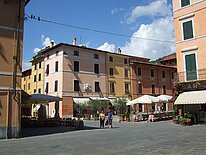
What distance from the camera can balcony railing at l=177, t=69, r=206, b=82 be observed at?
75.4ft

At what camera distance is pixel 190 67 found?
79.7 ft

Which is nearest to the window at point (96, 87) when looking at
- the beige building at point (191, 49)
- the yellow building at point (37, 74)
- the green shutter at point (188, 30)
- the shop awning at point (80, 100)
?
the shop awning at point (80, 100)

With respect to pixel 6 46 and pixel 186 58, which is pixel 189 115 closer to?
pixel 186 58

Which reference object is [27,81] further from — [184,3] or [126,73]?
[184,3]

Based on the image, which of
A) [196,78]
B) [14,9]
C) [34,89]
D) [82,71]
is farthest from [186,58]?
[34,89]

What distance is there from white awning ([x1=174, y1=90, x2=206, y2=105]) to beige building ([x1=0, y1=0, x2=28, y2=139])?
1404 cm

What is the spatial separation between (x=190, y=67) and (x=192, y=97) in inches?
127

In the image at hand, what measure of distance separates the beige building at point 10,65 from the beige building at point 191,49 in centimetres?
1407

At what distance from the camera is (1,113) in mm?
15742

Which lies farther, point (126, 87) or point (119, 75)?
point (126, 87)

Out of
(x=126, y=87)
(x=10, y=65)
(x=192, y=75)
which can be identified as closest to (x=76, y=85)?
(x=126, y=87)

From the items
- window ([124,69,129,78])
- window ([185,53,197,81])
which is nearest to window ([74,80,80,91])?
window ([124,69,129,78])

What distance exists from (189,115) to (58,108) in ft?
66.8

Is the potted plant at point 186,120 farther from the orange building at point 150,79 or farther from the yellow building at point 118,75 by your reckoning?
the orange building at point 150,79
